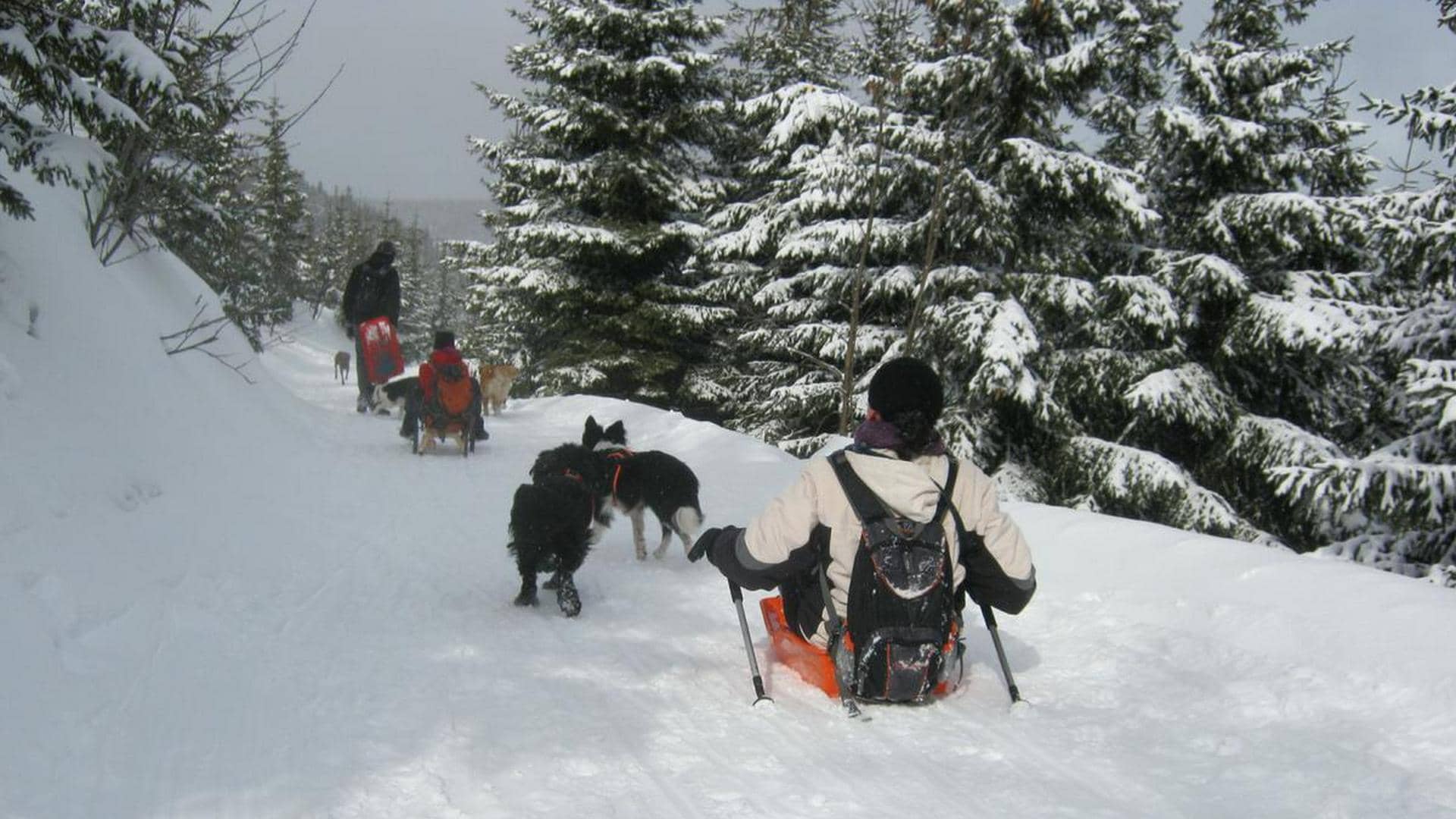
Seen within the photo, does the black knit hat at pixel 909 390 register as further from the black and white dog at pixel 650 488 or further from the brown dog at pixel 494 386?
the brown dog at pixel 494 386

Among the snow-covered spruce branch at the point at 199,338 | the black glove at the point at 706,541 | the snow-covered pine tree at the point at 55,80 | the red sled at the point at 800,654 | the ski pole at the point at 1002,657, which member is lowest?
the red sled at the point at 800,654

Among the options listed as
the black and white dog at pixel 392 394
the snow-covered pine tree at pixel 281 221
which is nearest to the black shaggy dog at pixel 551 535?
the black and white dog at pixel 392 394

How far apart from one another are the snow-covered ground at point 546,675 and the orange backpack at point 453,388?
377cm

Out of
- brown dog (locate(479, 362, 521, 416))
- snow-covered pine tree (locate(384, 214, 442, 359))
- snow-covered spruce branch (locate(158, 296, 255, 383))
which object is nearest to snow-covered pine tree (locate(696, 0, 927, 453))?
brown dog (locate(479, 362, 521, 416))

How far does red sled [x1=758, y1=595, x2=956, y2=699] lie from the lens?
4160 mm

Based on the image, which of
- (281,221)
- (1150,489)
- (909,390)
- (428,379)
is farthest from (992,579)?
(281,221)

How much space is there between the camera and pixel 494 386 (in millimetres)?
16266

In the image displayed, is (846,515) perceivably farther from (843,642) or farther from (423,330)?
(423,330)

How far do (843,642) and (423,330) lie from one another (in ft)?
228

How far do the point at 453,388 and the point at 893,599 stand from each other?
8363 millimetres

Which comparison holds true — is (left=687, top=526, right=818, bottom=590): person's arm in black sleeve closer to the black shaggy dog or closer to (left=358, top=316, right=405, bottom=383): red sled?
the black shaggy dog

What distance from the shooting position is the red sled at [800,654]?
4.16 m

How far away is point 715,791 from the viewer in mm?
3189

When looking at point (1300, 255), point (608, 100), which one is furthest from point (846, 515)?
point (608, 100)
